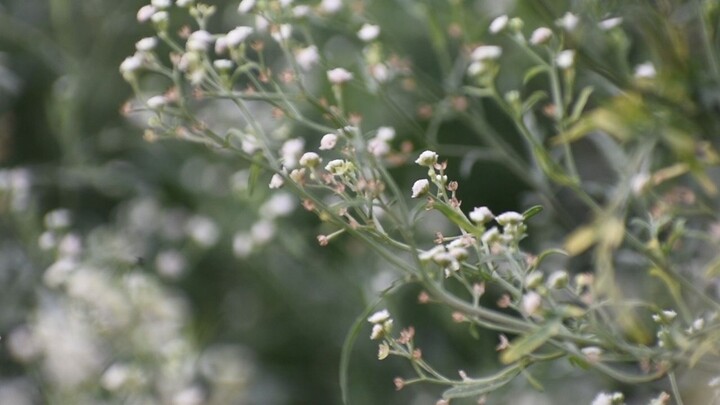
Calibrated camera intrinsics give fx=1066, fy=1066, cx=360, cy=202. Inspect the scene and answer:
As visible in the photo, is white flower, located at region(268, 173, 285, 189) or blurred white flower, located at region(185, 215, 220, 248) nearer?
white flower, located at region(268, 173, 285, 189)

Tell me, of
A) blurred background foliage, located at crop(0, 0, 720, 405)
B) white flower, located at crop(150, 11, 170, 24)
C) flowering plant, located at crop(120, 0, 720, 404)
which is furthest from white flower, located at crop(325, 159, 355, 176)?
blurred background foliage, located at crop(0, 0, 720, 405)

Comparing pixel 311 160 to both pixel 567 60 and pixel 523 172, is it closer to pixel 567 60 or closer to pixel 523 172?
pixel 567 60

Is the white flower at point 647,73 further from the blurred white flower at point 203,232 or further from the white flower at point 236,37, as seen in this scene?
the blurred white flower at point 203,232

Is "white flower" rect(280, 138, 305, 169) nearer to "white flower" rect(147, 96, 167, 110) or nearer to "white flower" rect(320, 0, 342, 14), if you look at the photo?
"white flower" rect(147, 96, 167, 110)

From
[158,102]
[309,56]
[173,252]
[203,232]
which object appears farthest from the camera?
[173,252]

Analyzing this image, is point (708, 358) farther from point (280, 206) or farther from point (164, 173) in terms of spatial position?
point (164, 173)

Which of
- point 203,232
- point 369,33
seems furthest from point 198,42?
point 203,232

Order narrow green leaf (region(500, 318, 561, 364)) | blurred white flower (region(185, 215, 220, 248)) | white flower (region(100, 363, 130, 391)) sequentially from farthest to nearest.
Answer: blurred white flower (region(185, 215, 220, 248)), white flower (region(100, 363, 130, 391)), narrow green leaf (region(500, 318, 561, 364))

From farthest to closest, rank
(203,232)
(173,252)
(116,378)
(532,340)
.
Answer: (173,252) → (203,232) → (116,378) → (532,340)
